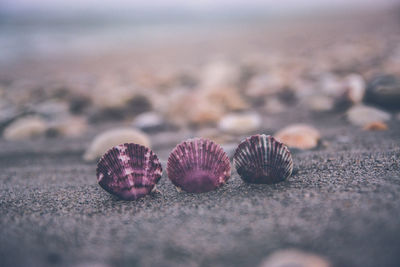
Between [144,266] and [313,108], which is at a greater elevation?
[313,108]

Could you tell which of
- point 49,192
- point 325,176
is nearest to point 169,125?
point 49,192

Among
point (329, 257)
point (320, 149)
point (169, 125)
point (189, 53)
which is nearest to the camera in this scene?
point (329, 257)

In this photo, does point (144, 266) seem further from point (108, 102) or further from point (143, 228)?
point (108, 102)

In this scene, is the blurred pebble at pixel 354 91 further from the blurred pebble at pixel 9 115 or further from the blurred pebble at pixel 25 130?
the blurred pebble at pixel 9 115

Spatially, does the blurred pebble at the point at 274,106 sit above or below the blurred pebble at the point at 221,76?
below

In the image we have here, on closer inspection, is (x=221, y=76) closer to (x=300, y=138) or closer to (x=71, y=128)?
(x=71, y=128)

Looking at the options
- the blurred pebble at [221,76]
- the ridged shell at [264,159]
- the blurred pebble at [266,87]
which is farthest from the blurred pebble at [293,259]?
the blurred pebble at [221,76]
